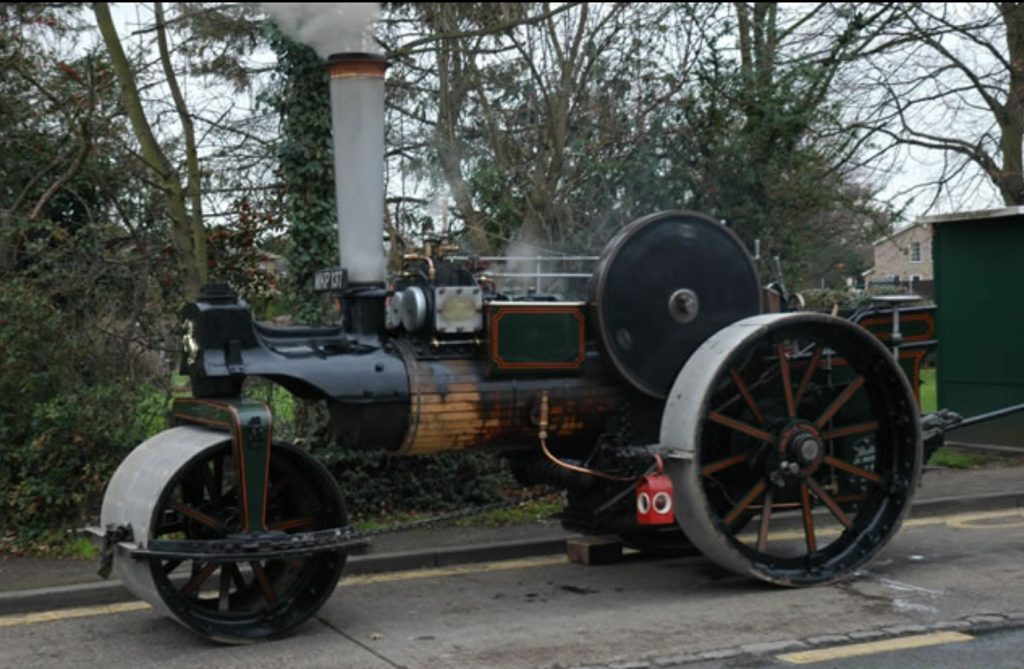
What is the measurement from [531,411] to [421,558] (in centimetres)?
160

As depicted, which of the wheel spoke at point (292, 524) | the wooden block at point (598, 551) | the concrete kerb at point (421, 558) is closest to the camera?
the wheel spoke at point (292, 524)

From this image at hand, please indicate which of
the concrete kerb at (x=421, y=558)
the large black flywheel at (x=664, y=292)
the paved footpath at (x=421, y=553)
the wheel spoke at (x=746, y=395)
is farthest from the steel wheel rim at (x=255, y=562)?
the wheel spoke at (x=746, y=395)

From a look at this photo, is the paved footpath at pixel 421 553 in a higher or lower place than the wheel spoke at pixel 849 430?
lower

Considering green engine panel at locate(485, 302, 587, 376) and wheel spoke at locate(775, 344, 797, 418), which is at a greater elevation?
green engine panel at locate(485, 302, 587, 376)

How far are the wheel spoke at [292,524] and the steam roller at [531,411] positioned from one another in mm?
16

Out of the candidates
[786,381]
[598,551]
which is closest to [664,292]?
[786,381]

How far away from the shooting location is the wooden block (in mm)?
7730

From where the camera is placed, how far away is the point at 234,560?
582cm

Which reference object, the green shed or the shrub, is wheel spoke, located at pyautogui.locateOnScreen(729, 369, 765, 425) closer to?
the shrub

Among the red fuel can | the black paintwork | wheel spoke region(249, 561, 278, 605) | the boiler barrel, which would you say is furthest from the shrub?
the red fuel can

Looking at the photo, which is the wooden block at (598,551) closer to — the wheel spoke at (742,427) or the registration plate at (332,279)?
the wheel spoke at (742,427)

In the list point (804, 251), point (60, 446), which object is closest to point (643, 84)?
point (804, 251)

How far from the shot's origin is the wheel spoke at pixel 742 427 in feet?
22.3

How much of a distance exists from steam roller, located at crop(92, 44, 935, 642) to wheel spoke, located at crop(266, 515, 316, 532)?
0.05ft
